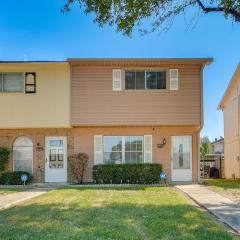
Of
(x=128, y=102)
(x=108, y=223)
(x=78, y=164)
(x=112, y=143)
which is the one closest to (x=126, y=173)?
(x=112, y=143)

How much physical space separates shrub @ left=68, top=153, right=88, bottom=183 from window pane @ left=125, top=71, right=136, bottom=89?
148 inches

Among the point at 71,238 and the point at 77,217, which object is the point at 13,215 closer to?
the point at 77,217

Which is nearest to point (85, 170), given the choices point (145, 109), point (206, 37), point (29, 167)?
point (29, 167)

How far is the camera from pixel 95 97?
20438 mm

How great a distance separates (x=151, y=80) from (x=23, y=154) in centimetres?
696

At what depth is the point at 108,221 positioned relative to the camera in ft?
28.3

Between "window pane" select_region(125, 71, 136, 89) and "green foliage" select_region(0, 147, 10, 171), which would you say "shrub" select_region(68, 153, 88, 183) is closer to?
"green foliage" select_region(0, 147, 10, 171)

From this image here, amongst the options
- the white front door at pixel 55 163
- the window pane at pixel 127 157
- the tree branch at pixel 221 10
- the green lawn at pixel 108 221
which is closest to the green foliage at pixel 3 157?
the white front door at pixel 55 163

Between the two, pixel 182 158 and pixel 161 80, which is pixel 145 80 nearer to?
pixel 161 80

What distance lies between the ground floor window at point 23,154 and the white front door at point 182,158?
674 centimetres

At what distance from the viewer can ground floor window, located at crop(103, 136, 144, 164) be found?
20891 millimetres

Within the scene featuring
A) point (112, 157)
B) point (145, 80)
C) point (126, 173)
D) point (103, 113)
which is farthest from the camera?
point (112, 157)

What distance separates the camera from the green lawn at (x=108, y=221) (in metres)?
7.25

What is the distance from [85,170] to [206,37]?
847 centimetres
